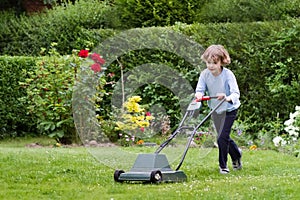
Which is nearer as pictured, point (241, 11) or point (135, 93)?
point (135, 93)

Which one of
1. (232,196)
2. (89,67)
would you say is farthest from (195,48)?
(232,196)

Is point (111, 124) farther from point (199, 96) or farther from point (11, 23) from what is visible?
point (11, 23)

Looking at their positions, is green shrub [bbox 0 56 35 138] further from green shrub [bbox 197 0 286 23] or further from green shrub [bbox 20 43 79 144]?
green shrub [bbox 197 0 286 23]

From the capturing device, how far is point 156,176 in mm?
6117

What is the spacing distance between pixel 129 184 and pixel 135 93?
4021 millimetres

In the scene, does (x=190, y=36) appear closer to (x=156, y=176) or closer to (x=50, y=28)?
(x=50, y=28)

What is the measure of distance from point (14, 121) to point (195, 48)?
3779mm

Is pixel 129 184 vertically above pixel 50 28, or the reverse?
pixel 50 28

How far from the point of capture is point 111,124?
10.3 meters

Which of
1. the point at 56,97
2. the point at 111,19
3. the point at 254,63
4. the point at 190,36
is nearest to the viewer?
the point at 56,97

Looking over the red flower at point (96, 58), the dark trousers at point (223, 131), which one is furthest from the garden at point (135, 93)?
the dark trousers at point (223, 131)

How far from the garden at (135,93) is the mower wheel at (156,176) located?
50 mm

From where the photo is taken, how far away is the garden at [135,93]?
6.98 m

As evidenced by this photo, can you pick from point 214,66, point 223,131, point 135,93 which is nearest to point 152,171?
point 223,131
